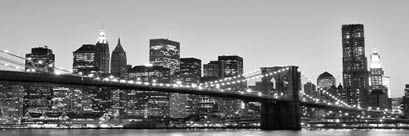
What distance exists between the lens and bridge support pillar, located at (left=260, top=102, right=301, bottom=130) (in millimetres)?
61219

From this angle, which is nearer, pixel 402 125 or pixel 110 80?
pixel 110 80

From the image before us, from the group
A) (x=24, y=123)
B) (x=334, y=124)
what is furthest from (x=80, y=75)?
(x=24, y=123)

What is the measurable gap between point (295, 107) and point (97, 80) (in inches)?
918

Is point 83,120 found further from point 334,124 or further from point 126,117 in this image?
point 334,124

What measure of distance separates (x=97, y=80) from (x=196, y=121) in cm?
8684

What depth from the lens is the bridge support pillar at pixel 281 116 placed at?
2410 inches

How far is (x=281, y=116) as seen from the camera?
203ft

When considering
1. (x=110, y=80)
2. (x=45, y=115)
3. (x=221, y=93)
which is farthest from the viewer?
(x=45, y=115)

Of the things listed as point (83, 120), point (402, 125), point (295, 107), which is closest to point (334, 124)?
point (402, 125)

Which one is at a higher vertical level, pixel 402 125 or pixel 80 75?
pixel 80 75

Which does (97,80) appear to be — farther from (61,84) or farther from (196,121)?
(196,121)

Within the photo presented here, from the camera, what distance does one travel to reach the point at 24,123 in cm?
15200

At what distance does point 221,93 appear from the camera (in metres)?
58.9

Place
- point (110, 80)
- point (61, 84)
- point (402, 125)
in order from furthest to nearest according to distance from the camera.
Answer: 1. point (402, 125)
2. point (110, 80)
3. point (61, 84)
